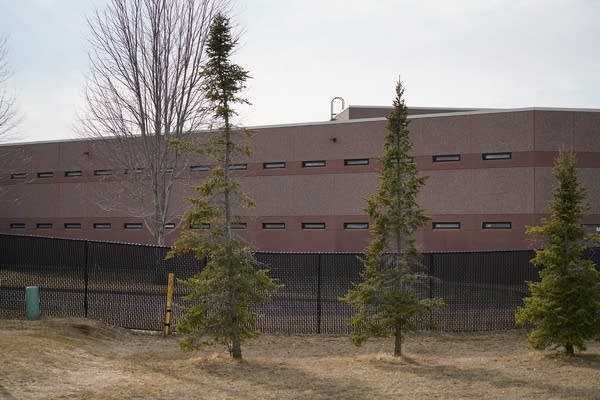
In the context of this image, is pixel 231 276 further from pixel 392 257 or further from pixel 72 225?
pixel 72 225

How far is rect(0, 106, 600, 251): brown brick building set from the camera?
28641 mm

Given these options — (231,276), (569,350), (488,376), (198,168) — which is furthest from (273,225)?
(488,376)

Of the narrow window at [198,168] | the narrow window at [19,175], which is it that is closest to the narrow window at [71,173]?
the narrow window at [19,175]

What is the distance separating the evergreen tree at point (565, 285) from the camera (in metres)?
12.9

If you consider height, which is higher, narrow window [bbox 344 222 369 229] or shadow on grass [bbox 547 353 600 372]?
narrow window [bbox 344 222 369 229]

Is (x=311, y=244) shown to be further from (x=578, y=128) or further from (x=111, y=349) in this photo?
(x=111, y=349)

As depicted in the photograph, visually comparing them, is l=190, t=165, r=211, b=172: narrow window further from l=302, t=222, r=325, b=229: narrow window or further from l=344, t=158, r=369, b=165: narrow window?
l=344, t=158, r=369, b=165: narrow window

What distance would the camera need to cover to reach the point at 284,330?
55.0 ft

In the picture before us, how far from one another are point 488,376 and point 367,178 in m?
20.5

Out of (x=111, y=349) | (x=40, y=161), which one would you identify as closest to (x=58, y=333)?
(x=111, y=349)

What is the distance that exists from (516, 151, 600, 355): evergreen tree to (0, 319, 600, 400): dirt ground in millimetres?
446

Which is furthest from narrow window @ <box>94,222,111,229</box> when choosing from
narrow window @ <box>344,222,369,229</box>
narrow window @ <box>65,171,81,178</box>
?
narrow window @ <box>344,222,369,229</box>

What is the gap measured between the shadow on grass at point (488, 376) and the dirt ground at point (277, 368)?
2cm

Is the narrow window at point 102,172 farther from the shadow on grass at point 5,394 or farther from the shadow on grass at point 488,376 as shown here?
the shadow on grass at point 5,394
